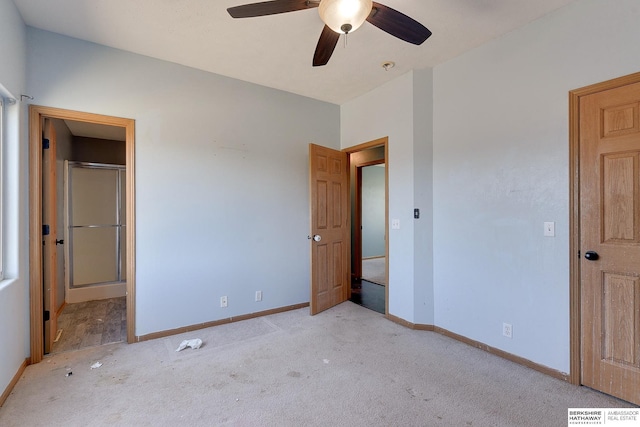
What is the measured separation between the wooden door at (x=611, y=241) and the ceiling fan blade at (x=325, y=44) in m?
1.77

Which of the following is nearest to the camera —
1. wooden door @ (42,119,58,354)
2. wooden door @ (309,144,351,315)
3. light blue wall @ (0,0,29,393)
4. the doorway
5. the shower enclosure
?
light blue wall @ (0,0,29,393)

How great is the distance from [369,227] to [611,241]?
5.54 m

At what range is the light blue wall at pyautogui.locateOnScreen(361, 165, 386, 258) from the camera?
7.46 meters

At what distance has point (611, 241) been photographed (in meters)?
2.01

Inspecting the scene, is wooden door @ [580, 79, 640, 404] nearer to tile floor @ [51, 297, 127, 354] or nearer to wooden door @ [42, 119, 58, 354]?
tile floor @ [51, 297, 127, 354]

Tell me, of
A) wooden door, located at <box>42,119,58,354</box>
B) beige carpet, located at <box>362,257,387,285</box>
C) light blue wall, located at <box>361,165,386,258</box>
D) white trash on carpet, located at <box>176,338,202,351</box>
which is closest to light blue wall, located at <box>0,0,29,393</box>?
wooden door, located at <box>42,119,58,354</box>

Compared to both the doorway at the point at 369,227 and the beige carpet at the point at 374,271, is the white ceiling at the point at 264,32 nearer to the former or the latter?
the doorway at the point at 369,227

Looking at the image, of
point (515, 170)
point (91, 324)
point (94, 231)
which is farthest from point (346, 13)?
point (94, 231)

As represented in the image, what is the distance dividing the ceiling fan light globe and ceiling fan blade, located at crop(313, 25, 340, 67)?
0.55 ft

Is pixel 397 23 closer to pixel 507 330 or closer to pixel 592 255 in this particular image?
pixel 592 255

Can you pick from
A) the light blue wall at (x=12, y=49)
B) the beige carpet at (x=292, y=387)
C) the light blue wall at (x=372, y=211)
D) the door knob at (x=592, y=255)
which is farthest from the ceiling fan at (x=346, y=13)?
the light blue wall at (x=372, y=211)

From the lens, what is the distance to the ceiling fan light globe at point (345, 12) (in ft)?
5.32

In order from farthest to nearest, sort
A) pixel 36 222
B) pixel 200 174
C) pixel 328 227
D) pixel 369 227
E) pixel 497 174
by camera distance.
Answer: pixel 369 227 → pixel 328 227 → pixel 200 174 → pixel 497 174 → pixel 36 222

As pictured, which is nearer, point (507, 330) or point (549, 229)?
point (549, 229)
